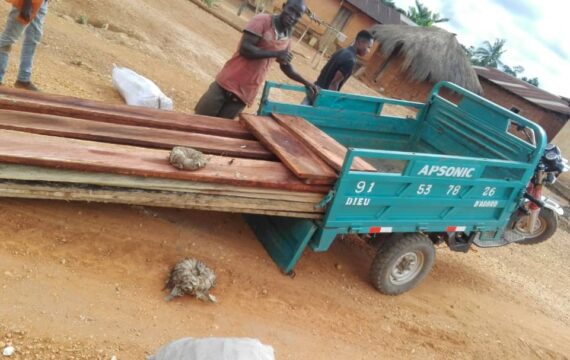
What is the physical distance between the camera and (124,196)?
3.13 metres

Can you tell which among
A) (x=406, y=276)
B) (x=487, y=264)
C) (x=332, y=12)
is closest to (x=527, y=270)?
(x=487, y=264)

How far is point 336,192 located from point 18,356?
88.5 inches

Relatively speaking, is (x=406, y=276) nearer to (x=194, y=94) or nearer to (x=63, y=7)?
(x=194, y=94)

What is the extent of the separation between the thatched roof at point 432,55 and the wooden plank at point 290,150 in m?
17.7

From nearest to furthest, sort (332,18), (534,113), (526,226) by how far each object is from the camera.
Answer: (526,226) < (534,113) < (332,18)

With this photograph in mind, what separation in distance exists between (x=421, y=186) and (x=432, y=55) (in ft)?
59.5

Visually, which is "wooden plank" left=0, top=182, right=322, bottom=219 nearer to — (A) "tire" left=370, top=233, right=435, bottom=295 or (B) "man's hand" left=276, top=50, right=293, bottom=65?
(A) "tire" left=370, top=233, right=435, bottom=295

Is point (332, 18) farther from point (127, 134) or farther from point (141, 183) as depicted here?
point (141, 183)

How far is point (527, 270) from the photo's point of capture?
6898 mm

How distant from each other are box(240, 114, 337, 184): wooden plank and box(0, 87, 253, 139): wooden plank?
0.16 m

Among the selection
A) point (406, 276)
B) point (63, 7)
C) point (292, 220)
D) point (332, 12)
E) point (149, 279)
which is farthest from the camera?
point (332, 12)

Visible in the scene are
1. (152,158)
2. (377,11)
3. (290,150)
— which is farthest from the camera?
(377,11)

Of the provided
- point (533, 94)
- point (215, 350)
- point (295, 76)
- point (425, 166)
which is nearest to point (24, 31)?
point (295, 76)

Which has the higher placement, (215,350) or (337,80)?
(337,80)
